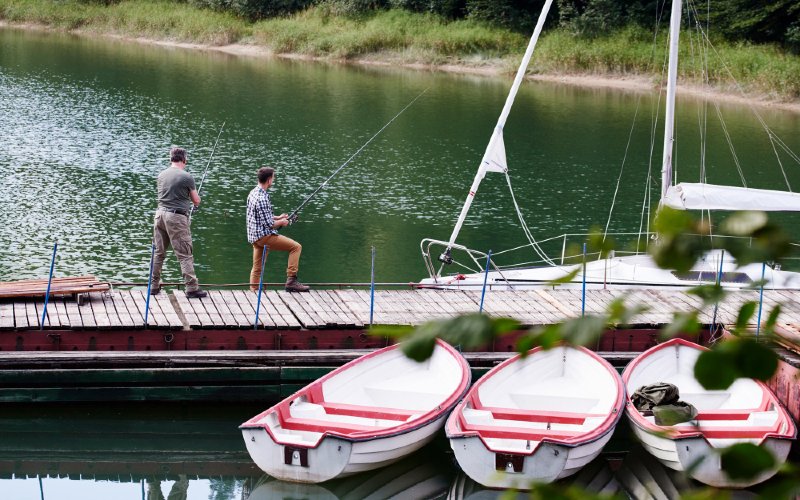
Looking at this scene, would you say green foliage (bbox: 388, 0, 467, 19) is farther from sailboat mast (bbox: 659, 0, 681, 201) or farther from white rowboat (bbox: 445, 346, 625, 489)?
white rowboat (bbox: 445, 346, 625, 489)

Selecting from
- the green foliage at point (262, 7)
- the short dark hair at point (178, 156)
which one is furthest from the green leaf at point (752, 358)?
the green foliage at point (262, 7)

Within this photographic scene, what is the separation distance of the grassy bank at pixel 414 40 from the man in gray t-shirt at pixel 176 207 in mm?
37512

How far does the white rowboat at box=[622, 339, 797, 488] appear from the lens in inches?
506

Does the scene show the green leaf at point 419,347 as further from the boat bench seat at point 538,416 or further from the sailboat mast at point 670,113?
the sailboat mast at point 670,113

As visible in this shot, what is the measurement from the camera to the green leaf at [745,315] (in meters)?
2.75

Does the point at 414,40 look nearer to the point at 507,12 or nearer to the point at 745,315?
the point at 507,12

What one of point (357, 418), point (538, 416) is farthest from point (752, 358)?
point (538, 416)

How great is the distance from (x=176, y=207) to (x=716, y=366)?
13.1 m

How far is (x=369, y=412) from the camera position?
44.1ft

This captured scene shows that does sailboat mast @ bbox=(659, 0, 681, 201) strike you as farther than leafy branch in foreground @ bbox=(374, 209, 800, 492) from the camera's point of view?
Yes

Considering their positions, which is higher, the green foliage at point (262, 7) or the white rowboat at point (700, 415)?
the white rowboat at point (700, 415)

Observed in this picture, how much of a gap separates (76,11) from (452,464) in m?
68.6

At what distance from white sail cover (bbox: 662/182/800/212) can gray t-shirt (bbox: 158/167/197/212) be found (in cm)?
831

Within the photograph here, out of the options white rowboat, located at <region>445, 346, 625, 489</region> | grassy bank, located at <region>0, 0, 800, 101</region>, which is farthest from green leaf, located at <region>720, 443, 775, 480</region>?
grassy bank, located at <region>0, 0, 800, 101</region>
